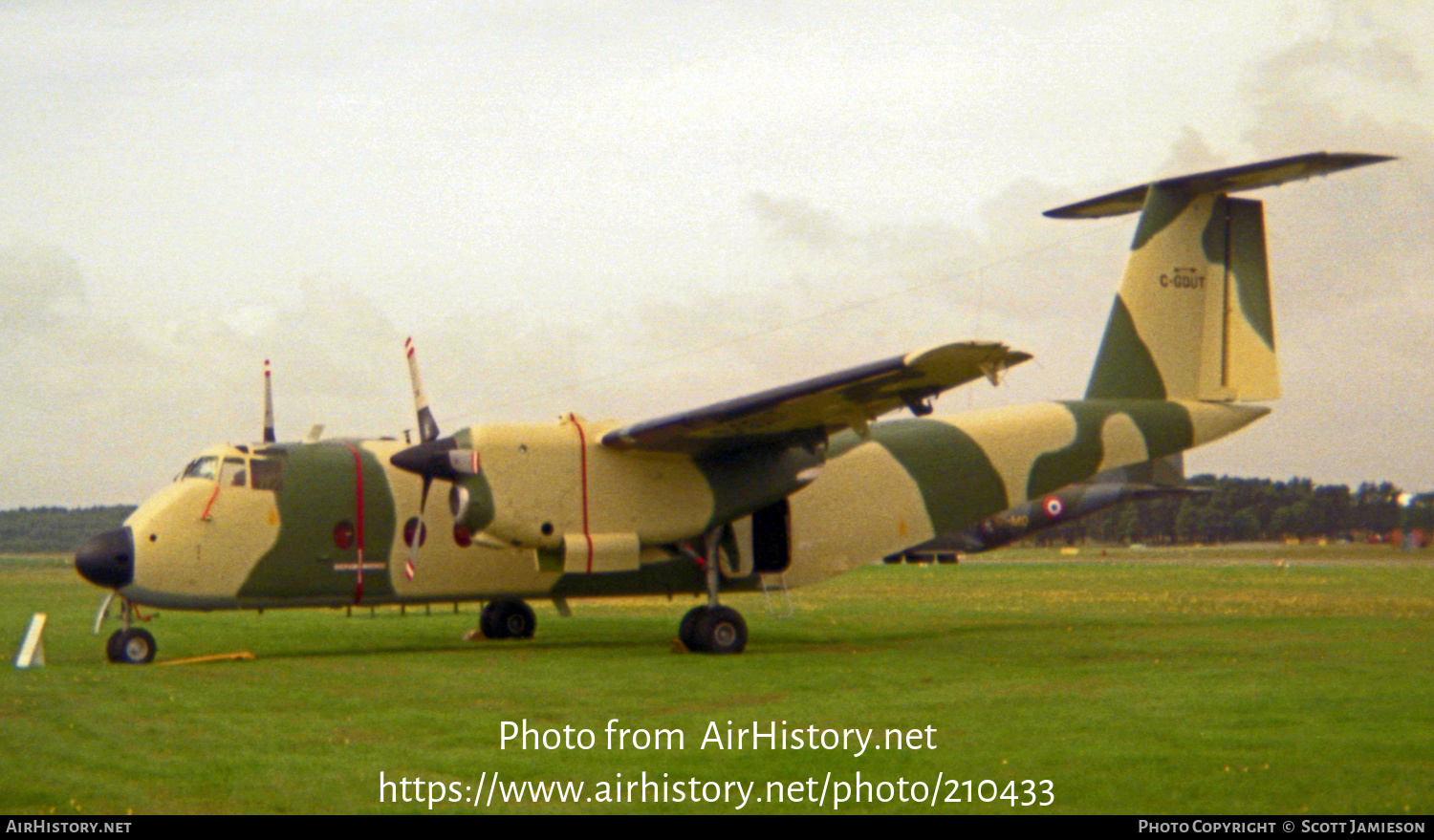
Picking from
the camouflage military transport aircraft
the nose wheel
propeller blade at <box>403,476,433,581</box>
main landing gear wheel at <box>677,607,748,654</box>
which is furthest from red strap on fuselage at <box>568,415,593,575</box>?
the nose wheel

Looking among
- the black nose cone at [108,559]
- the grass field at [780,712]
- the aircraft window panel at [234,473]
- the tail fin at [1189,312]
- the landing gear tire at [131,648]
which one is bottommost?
the grass field at [780,712]

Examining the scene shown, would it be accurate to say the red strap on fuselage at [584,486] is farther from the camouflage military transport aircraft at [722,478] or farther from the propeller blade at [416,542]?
the propeller blade at [416,542]

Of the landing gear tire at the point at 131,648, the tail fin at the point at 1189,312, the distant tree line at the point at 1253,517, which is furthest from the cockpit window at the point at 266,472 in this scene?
the distant tree line at the point at 1253,517

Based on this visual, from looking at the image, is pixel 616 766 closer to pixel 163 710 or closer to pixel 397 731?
pixel 397 731

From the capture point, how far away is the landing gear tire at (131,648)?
1596cm

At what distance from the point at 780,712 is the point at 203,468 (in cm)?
963

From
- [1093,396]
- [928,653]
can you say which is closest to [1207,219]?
[1093,396]

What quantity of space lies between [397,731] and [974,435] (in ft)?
39.3

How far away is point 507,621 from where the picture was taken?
20.1 m

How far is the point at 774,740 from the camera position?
9688 mm

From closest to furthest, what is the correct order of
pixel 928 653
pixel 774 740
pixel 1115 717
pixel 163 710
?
pixel 774 740, pixel 1115 717, pixel 163 710, pixel 928 653

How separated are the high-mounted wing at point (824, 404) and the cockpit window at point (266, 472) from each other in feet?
14.5

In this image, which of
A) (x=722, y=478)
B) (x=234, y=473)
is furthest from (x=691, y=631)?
(x=234, y=473)

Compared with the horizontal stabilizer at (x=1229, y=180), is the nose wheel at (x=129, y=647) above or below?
below
